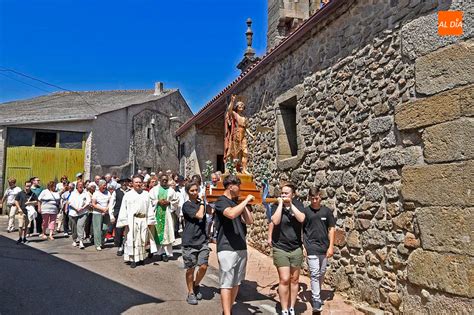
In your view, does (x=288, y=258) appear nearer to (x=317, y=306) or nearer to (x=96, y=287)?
(x=317, y=306)

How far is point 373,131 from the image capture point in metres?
5.34

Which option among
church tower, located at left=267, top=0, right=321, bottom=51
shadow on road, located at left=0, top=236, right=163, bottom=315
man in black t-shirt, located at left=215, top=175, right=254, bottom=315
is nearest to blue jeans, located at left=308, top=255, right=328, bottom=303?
man in black t-shirt, located at left=215, top=175, right=254, bottom=315

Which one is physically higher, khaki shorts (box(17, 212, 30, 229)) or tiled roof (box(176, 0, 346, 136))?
tiled roof (box(176, 0, 346, 136))

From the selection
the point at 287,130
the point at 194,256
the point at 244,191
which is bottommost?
the point at 194,256

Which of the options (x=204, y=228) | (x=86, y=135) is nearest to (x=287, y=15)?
(x=204, y=228)

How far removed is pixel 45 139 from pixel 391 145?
15.6 meters

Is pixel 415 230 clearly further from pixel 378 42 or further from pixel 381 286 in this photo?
pixel 378 42

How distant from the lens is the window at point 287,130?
316 inches

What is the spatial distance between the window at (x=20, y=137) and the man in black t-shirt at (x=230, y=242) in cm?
1465

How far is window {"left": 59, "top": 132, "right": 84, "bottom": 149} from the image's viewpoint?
666 inches

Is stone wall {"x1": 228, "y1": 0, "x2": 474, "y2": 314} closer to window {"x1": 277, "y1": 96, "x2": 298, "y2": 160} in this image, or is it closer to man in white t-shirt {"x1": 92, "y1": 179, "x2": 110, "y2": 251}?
window {"x1": 277, "y1": 96, "x2": 298, "y2": 160}

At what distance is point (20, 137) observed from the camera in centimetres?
1625

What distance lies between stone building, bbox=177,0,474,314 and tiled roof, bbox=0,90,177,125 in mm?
12744

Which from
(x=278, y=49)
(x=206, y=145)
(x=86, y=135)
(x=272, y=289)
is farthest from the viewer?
(x=86, y=135)
